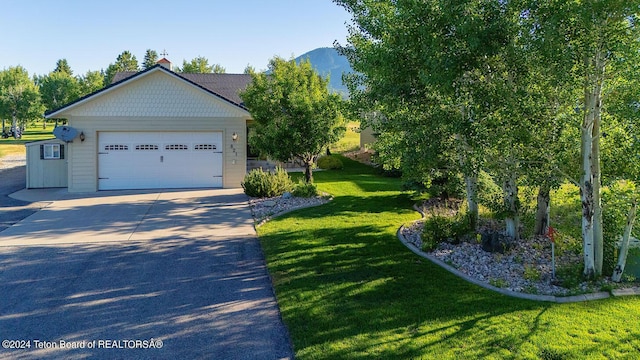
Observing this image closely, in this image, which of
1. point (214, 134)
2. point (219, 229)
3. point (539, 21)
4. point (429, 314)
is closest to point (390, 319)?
point (429, 314)

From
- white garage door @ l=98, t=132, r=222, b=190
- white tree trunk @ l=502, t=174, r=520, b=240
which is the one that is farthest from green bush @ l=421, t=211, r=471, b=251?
white garage door @ l=98, t=132, r=222, b=190

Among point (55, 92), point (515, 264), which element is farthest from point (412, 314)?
point (55, 92)

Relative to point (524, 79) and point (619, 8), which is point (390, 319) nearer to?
point (524, 79)

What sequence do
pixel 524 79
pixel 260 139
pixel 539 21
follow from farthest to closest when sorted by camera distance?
pixel 260 139
pixel 524 79
pixel 539 21

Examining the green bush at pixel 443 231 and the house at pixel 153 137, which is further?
the house at pixel 153 137

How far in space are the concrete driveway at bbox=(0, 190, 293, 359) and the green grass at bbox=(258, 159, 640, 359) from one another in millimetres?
448

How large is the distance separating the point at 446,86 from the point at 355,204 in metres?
7.50

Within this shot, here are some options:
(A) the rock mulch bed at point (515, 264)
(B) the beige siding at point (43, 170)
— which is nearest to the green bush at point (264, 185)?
(A) the rock mulch bed at point (515, 264)

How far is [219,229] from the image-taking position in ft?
34.2

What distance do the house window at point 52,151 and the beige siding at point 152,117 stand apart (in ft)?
5.75

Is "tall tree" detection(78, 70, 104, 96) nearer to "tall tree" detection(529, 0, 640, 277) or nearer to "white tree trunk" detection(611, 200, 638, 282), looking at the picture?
"tall tree" detection(529, 0, 640, 277)

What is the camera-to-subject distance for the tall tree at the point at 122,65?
184 feet

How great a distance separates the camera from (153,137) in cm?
1642

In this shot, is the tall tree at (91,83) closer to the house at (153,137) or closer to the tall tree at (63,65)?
the house at (153,137)
